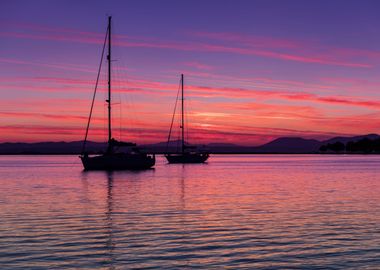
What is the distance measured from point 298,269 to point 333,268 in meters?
1.13

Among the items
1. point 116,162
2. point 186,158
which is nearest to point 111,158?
point 116,162

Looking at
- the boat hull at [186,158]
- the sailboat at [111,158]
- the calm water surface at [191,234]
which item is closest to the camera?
the calm water surface at [191,234]

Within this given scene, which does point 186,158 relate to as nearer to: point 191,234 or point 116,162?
point 116,162

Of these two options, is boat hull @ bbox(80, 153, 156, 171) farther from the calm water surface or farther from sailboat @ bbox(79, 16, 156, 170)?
the calm water surface

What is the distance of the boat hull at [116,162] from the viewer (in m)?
83.9

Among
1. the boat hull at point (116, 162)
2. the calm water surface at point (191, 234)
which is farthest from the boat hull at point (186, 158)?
the calm water surface at point (191, 234)

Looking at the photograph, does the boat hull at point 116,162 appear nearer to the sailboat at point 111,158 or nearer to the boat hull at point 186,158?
the sailboat at point 111,158

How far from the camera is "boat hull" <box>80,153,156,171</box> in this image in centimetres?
8394

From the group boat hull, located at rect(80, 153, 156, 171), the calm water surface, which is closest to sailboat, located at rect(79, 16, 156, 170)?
boat hull, located at rect(80, 153, 156, 171)

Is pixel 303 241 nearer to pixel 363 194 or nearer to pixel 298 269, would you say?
pixel 298 269

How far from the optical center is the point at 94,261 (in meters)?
18.4

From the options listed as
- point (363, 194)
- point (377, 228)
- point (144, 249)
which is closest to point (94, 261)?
point (144, 249)

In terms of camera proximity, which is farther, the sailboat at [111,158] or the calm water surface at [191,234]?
the sailboat at [111,158]

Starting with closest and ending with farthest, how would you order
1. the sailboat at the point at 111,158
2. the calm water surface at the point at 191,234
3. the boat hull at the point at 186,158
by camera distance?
the calm water surface at the point at 191,234 → the sailboat at the point at 111,158 → the boat hull at the point at 186,158
